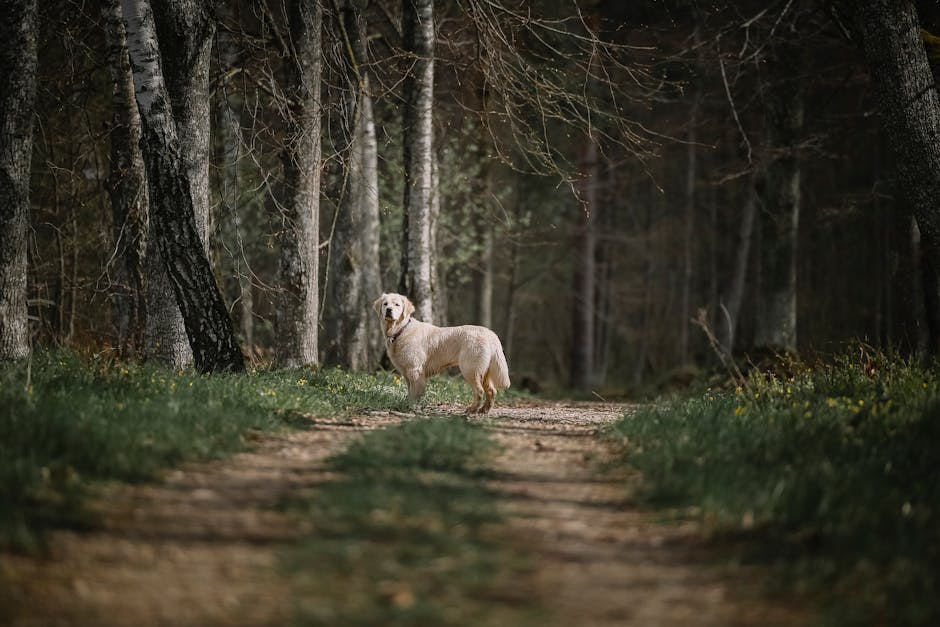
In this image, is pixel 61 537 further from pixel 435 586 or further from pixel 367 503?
pixel 435 586

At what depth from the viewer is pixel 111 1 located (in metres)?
12.6

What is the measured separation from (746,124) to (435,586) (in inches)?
970

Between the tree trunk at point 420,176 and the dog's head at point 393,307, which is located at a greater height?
the tree trunk at point 420,176

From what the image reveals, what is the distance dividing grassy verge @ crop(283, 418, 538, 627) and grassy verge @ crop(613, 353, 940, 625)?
1.33m

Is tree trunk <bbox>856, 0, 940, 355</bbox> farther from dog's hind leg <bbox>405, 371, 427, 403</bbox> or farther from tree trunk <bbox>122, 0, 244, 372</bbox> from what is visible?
tree trunk <bbox>122, 0, 244, 372</bbox>

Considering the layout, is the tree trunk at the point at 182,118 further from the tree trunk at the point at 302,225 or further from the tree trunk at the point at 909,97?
the tree trunk at the point at 909,97

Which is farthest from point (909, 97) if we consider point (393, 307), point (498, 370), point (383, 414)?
point (383, 414)

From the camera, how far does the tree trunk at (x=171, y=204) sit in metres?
9.36

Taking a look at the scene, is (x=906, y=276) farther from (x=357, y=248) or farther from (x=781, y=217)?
(x=357, y=248)

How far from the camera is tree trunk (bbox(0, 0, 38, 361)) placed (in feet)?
31.3

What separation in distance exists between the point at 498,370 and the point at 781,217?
1069cm

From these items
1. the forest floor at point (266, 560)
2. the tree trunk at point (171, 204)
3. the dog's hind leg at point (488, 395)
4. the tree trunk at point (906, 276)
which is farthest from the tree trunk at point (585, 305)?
the forest floor at point (266, 560)

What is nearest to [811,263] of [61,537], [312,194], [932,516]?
[312,194]

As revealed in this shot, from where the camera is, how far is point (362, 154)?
15859mm
